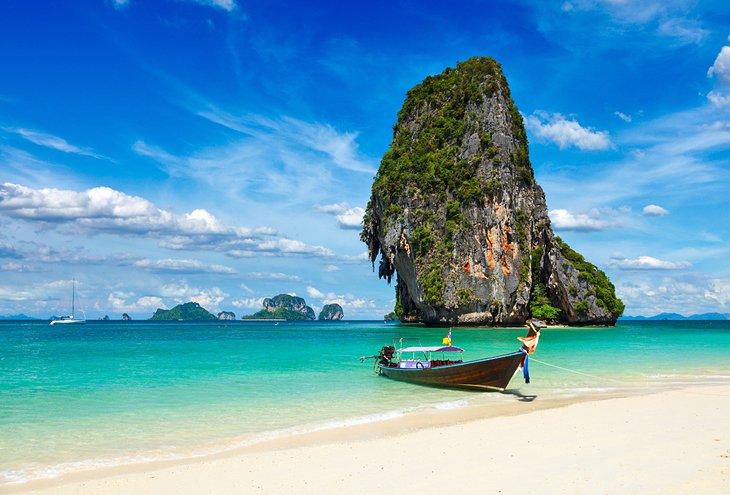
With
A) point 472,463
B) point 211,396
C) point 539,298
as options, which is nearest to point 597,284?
point 539,298

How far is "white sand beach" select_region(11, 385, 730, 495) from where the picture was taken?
7215 mm

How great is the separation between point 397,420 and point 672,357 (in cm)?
2247

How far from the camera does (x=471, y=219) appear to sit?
63156 mm

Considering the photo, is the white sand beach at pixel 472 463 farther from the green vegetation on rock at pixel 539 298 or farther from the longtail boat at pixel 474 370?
the green vegetation on rock at pixel 539 298

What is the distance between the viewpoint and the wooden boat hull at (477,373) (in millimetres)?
16625

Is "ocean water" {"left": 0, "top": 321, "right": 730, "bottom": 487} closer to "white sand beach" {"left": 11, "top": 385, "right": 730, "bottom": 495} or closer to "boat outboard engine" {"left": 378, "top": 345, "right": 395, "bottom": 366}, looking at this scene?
"boat outboard engine" {"left": 378, "top": 345, "right": 395, "bottom": 366}

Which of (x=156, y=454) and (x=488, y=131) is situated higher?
(x=488, y=131)

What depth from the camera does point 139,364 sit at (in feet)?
90.6

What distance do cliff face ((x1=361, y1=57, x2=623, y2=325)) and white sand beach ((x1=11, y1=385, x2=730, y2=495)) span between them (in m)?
50.2

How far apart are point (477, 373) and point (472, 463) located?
9.08 m

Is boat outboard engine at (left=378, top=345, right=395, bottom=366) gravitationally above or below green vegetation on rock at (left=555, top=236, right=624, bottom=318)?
below

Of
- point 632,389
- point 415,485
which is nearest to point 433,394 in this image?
point 632,389

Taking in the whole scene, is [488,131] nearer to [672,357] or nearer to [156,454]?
[672,357]

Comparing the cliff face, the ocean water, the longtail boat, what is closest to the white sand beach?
the ocean water
